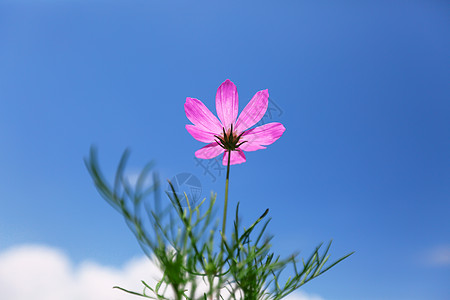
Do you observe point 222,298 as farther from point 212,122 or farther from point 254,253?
point 212,122

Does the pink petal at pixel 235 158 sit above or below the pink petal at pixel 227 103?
below

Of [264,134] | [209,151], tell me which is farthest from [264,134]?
[209,151]

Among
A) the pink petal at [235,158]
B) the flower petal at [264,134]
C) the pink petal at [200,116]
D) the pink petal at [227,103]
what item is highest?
the pink petal at [227,103]

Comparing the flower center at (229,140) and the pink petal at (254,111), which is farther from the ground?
the pink petal at (254,111)

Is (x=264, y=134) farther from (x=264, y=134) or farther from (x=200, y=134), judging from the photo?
(x=200, y=134)

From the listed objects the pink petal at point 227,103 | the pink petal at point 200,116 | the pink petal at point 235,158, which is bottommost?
the pink petal at point 235,158
